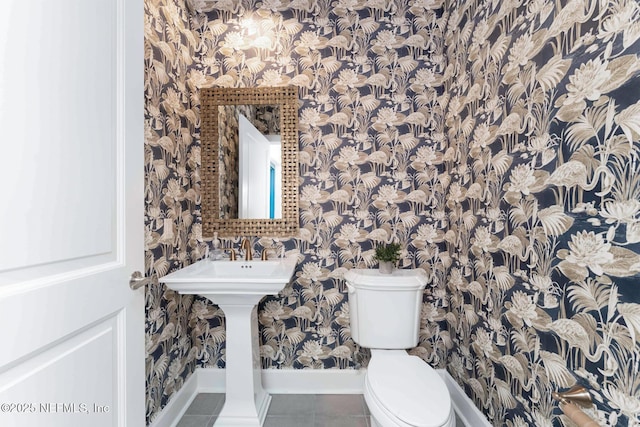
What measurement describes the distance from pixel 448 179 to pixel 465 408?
51.1 inches

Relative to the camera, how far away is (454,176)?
1.96 metres

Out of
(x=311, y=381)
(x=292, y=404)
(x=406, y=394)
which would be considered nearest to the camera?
(x=406, y=394)

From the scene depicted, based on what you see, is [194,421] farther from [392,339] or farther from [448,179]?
[448,179]

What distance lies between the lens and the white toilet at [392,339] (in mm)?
1280

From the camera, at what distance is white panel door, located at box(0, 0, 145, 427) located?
66cm

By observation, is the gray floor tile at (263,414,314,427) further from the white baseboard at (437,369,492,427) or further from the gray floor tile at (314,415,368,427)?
the white baseboard at (437,369,492,427)

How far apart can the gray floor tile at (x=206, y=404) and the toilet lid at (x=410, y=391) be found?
3.57 ft

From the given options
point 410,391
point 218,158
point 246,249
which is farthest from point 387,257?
point 218,158

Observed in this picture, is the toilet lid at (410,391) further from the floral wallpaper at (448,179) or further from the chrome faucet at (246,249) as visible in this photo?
the chrome faucet at (246,249)

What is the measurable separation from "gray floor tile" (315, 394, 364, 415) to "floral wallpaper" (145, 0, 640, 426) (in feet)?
0.60

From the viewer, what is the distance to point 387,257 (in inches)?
75.9

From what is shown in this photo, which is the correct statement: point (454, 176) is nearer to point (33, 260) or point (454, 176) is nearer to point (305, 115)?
point (305, 115)

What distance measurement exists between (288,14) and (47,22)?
1.70 meters

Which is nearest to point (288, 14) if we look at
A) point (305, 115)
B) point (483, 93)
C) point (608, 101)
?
point (305, 115)
